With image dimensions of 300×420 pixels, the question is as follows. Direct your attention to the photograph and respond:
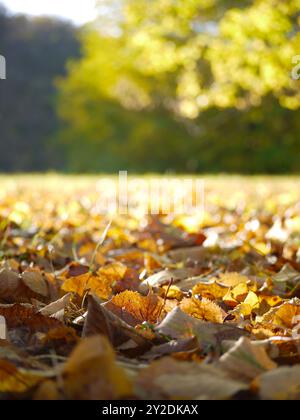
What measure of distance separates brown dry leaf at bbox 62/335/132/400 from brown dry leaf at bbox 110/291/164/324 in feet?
1.54

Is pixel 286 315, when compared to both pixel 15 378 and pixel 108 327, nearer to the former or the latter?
pixel 108 327

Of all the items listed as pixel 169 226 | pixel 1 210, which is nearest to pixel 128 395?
pixel 169 226

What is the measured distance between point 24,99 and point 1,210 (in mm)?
23531

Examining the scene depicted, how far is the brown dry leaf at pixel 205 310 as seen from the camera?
49.0 inches

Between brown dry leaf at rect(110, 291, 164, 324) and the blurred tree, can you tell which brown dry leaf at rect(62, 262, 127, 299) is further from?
the blurred tree

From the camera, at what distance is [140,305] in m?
1.26

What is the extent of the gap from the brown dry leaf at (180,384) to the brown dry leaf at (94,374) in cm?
5

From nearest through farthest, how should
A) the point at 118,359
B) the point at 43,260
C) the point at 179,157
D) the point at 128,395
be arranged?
the point at 128,395, the point at 118,359, the point at 43,260, the point at 179,157

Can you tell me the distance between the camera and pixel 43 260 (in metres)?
2.02

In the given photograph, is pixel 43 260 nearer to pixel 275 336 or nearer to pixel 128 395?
pixel 275 336

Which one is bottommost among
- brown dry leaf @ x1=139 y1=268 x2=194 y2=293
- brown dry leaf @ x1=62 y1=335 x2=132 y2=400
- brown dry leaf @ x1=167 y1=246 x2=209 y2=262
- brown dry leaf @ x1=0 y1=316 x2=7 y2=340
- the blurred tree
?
brown dry leaf @ x1=167 y1=246 x2=209 y2=262

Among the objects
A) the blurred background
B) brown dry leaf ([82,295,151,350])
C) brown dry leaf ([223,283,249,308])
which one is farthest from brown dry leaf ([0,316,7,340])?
the blurred background

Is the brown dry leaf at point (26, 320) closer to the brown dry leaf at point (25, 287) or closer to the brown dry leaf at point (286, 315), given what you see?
the brown dry leaf at point (25, 287)

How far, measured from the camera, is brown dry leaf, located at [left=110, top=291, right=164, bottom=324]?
1.25 m
